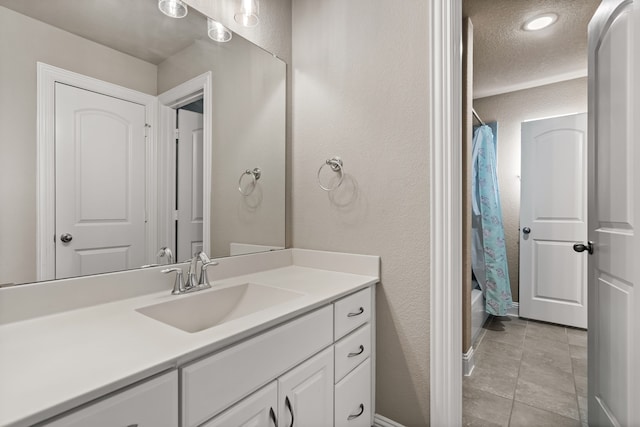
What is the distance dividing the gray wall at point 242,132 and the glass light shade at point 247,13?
0.29 feet

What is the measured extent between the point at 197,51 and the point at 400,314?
150cm

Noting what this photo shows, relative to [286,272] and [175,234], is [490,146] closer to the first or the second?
[286,272]

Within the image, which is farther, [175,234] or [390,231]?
[390,231]

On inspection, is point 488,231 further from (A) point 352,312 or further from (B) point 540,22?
(A) point 352,312

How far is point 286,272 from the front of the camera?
1610 mm

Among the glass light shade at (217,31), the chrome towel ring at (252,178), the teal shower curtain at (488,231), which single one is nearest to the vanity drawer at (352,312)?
the chrome towel ring at (252,178)

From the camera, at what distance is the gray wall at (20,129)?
88 cm

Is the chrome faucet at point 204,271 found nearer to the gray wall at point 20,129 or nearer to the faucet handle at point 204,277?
the faucet handle at point 204,277

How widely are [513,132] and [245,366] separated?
366 centimetres

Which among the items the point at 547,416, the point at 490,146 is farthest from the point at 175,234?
the point at 490,146

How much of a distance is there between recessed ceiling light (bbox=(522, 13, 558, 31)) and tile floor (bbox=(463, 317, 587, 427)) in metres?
2.47

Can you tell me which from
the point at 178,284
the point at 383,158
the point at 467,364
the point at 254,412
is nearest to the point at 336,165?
the point at 383,158

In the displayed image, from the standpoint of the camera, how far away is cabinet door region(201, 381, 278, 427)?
767mm

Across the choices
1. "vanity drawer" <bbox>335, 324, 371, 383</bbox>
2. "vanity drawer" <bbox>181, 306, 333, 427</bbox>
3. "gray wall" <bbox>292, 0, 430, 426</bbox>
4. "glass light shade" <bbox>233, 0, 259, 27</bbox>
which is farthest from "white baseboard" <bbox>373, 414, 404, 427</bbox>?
"glass light shade" <bbox>233, 0, 259, 27</bbox>
